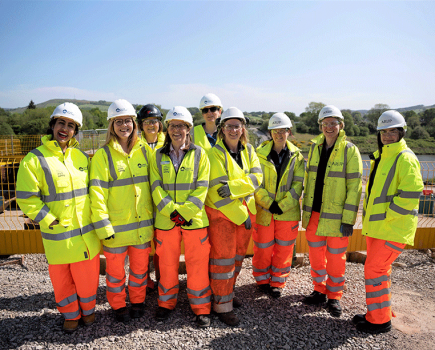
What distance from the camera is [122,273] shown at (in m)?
3.79

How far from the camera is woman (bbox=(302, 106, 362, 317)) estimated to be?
4043 mm

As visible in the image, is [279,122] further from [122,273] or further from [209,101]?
[122,273]

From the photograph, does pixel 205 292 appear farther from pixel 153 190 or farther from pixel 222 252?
pixel 153 190

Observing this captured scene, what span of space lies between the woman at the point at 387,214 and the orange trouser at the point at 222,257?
172 centimetres

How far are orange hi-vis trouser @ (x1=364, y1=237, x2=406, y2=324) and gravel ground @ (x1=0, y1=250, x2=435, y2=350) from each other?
28cm

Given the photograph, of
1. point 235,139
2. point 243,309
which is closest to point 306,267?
point 243,309

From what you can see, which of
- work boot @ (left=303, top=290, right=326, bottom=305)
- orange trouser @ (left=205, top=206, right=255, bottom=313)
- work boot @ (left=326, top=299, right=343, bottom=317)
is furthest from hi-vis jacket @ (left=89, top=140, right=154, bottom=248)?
work boot @ (left=326, top=299, right=343, bottom=317)

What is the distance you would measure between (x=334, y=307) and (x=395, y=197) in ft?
5.81

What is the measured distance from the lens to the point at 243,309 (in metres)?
4.21

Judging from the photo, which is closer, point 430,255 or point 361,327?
point 361,327

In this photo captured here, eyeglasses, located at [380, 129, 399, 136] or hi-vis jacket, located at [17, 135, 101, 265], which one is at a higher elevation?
eyeglasses, located at [380, 129, 399, 136]

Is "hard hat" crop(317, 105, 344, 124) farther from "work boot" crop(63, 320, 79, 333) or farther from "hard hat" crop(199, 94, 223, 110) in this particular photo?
"work boot" crop(63, 320, 79, 333)

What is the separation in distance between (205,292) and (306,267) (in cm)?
264

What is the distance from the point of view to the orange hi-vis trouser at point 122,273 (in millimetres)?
3743
